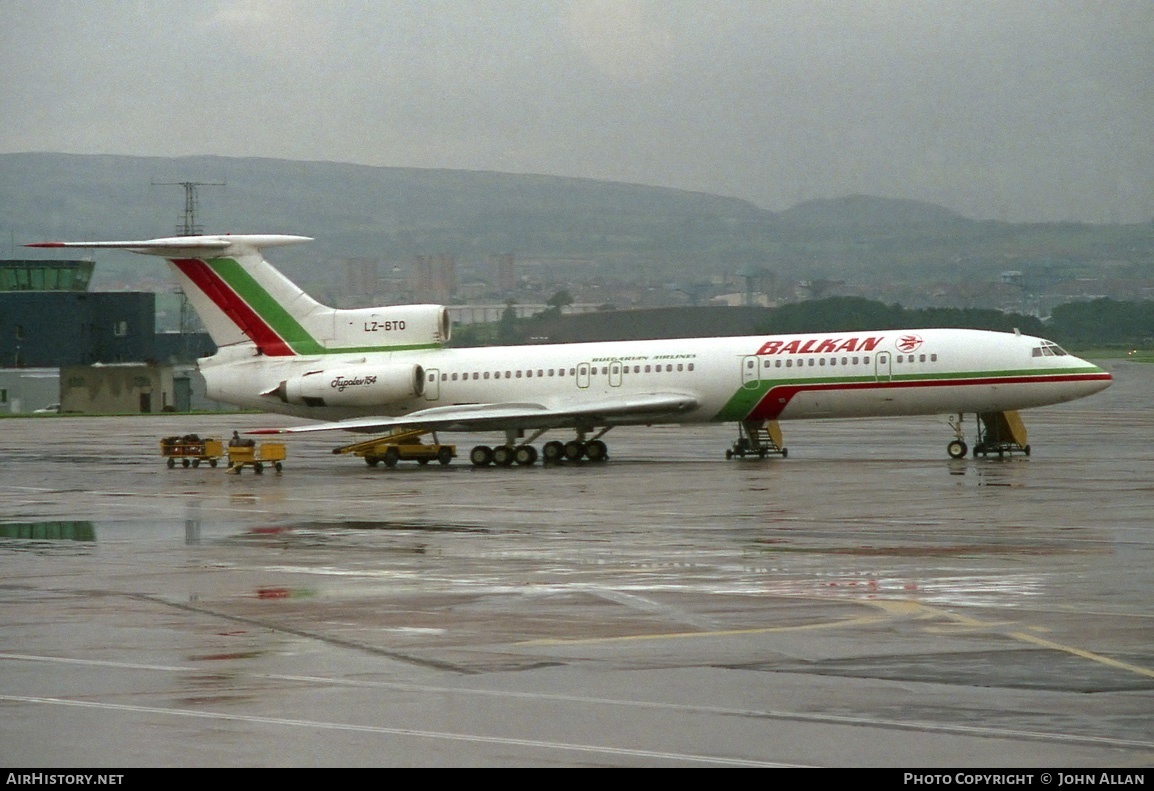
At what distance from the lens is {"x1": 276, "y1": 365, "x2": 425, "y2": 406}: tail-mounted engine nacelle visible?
46.5 metres

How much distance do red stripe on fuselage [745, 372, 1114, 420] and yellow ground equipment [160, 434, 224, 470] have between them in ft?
49.2

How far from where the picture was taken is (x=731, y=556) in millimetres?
21828

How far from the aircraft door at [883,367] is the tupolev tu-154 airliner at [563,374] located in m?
0.03

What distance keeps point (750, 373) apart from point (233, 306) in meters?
15.4

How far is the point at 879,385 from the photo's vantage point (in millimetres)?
42844

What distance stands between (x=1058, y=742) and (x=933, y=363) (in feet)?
108

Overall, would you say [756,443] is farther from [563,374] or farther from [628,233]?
[628,233]

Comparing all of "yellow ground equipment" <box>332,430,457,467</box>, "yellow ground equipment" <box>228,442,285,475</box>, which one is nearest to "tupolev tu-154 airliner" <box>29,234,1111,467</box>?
"yellow ground equipment" <box>332,430,457,467</box>

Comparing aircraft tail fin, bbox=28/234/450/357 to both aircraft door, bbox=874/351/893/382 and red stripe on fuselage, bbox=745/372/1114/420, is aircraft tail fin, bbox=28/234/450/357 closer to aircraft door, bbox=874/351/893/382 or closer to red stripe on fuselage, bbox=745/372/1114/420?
red stripe on fuselage, bbox=745/372/1114/420

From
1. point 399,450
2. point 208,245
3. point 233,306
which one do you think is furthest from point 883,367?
point 208,245

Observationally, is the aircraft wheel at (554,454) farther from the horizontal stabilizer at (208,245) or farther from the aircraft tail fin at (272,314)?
the horizontal stabilizer at (208,245)

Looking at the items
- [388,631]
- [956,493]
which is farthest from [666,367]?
[388,631]

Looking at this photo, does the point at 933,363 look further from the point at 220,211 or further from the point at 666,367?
the point at 220,211

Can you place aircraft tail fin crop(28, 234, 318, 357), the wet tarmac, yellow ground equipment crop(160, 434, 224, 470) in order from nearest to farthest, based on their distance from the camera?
the wet tarmac
yellow ground equipment crop(160, 434, 224, 470)
aircraft tail fin crop(28, 234, 318, 357)
